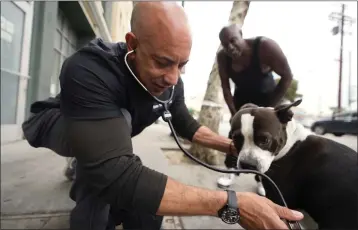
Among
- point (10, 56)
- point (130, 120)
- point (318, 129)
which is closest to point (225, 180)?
point (130, 120)

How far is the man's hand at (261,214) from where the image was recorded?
0.88m

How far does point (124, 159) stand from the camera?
104cm

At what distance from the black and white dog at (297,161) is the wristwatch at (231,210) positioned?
431 millimetres

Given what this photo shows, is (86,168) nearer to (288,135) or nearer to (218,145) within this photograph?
(218,145)

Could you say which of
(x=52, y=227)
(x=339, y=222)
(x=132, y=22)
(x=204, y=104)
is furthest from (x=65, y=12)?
(x=339, y=222)

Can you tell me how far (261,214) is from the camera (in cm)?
90

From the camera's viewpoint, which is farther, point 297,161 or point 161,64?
point 297,161

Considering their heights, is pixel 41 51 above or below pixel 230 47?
above

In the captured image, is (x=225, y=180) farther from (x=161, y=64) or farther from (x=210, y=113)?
(x=161, y=64)

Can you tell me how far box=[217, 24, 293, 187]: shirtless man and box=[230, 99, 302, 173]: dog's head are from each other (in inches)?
11.6

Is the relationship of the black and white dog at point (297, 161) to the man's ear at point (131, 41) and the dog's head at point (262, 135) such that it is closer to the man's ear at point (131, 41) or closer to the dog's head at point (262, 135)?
the dog's head at point (262, 135)

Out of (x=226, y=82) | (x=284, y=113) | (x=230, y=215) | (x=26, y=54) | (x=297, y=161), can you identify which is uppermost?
(x=26, y=54)

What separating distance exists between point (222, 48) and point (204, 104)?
1590 millimetres

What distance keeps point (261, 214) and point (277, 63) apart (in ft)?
4.80
